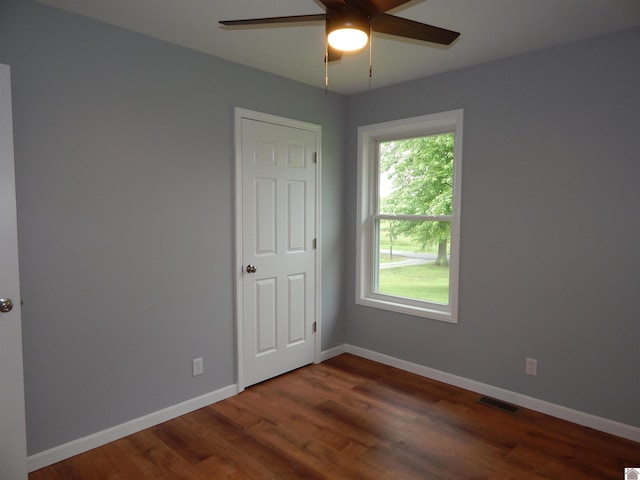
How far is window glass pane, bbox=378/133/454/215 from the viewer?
11.1ft

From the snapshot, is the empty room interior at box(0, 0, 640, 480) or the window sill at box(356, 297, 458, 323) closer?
the empty room interior at box(0, 0, 640, 480)

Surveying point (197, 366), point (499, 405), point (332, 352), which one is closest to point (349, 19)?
point (197, 366)

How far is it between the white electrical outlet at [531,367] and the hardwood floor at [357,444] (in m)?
0.27

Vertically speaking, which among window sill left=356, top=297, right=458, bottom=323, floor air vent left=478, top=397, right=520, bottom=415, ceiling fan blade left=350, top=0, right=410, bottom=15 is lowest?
floor air vent left=478, top=397, right=520, bottom=415

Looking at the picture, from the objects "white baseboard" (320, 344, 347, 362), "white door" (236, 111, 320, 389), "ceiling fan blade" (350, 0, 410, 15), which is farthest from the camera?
"white baseboard" (320, 344, 347, 362)

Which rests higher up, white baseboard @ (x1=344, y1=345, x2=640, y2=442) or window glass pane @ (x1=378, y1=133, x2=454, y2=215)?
window glass pane @ (x1=378, y1=133, x2=454, y2=215)

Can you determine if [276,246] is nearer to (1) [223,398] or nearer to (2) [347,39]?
(1) [223,398]

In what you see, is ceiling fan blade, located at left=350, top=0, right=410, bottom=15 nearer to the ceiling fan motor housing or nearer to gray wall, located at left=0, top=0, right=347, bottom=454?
the ceiling fan motor housing

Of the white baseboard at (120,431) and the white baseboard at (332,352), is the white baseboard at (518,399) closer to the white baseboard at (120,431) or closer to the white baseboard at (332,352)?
the white baseboard at (332,352)

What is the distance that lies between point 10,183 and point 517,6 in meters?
2.64

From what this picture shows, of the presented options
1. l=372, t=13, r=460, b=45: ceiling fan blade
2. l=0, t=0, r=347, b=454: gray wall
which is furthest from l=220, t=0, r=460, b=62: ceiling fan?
l=0, t=0, r=347, b=454: gray wall

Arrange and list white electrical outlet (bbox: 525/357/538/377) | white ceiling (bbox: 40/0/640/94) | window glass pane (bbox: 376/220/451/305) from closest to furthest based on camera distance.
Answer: white ceiling (bbox: 40/0/640/94), white electrical outlet (bbox: 525/357/538/377), window glass pane (bbox: 376/220/451/305)

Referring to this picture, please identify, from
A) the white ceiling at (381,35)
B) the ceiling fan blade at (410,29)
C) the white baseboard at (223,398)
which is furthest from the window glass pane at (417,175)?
the ceiling fan blade at (410,29)

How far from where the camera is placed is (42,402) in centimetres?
223
